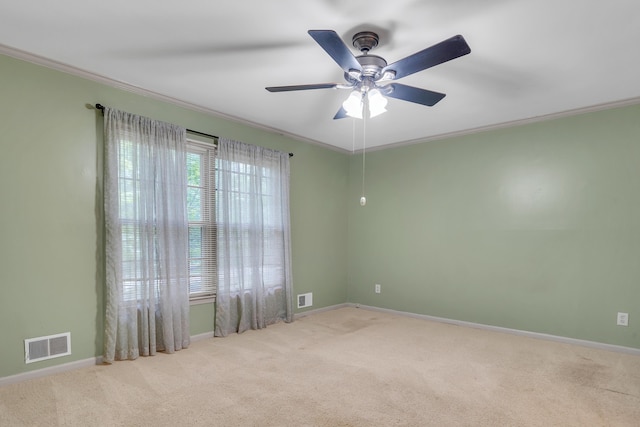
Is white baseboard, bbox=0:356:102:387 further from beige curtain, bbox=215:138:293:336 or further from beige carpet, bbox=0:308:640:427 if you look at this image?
beige curtain, bbox=215:138:293:336

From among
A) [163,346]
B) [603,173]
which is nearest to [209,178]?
[163,346]

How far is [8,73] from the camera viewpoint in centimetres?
263

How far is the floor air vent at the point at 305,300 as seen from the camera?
4.81m

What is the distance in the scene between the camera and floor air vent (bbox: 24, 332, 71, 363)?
8.75ft

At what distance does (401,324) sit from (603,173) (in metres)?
2.72

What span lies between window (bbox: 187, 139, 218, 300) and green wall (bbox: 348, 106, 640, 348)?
243 centimetres

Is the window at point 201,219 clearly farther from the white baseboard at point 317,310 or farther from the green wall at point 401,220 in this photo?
the white baseboard at point 317,310

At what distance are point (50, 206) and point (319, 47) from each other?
2422mm

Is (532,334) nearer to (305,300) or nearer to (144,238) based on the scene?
(305,300)

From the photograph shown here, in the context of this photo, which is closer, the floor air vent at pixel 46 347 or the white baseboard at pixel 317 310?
the floor air vent at pixel 46 347

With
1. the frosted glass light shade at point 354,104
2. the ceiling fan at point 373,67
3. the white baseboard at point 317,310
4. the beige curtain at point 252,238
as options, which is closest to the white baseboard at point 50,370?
the beige curtain at point 252,238

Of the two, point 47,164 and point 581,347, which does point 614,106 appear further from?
point 47,164

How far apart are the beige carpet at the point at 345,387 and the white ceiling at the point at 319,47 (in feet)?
8.00

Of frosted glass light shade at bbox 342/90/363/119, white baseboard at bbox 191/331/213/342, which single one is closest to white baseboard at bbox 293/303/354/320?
white baseboard at bbox 191/331/213/342
